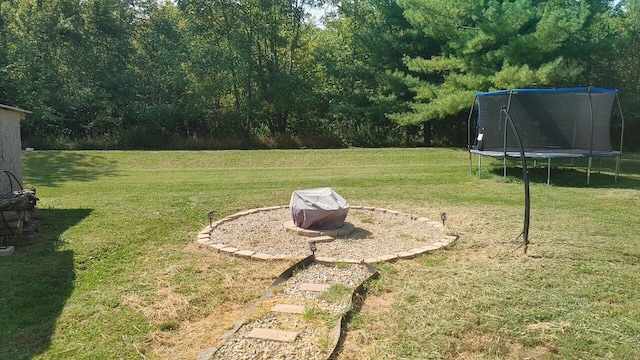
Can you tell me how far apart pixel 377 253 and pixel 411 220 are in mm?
1503

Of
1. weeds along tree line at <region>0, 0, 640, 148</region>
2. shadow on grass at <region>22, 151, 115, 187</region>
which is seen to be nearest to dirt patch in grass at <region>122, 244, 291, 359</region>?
shadow on grass at <region>22, 151, 115, 187</region>

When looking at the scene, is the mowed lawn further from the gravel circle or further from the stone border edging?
the gravel circle

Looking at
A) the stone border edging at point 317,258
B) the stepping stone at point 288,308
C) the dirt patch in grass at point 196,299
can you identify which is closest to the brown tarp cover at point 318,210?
the stone border edging at point 317,258

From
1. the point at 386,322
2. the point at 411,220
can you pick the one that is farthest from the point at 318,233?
the point at 386,322

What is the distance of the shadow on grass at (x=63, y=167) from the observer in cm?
984

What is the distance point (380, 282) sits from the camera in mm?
3432

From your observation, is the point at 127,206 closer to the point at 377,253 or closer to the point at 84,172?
the point at 377,253

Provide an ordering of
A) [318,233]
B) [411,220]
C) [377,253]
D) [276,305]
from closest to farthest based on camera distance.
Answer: [276,305]
[377,253]
[318,233]
[411,220]

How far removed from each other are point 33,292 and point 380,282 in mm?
2516

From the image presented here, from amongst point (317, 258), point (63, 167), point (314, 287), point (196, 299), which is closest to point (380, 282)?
point (314, 287)

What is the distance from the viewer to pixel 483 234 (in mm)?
4859

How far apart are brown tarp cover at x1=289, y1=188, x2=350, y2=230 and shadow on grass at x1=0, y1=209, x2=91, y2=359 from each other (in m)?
2.19

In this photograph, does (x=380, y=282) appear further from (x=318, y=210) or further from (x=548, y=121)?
(x=548, y=121)

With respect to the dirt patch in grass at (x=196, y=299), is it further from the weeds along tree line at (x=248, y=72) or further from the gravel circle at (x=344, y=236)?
the weeds along tree line at (x=248, y=72)
